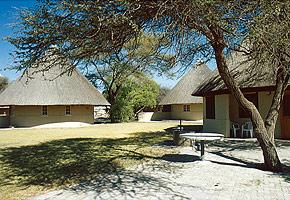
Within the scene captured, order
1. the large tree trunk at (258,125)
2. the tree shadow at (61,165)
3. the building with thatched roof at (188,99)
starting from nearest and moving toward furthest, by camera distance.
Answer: the tree shadow at (61,165)
the large tree trunk at (258,125)
the building with thatched roof at (188,99)

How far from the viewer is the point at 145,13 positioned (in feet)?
21.7

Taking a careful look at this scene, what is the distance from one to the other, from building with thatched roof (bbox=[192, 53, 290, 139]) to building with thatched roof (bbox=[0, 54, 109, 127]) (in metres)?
15.9

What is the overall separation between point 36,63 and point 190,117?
30015 millimetres

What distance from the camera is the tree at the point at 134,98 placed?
37.9 meters

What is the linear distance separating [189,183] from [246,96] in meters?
11.5

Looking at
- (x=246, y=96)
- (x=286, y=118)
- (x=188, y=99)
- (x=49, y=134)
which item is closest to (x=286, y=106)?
(x=286, y=118)

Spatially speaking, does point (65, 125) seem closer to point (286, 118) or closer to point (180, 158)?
point (286, 118)

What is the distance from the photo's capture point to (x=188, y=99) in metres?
35.2

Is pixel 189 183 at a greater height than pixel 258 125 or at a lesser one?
Answer: lesser

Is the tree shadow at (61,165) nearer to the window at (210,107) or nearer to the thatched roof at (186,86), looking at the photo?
the window at (210,107)

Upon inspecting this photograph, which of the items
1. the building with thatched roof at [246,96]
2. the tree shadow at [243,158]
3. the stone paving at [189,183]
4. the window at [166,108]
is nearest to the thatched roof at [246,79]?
the building with thatched roof at [246,96]

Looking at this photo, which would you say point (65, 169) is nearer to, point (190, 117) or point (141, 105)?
point (190, 117)

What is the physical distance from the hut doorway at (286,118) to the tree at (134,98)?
24311mm

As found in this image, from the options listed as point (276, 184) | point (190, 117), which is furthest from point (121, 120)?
point (276, 184)
